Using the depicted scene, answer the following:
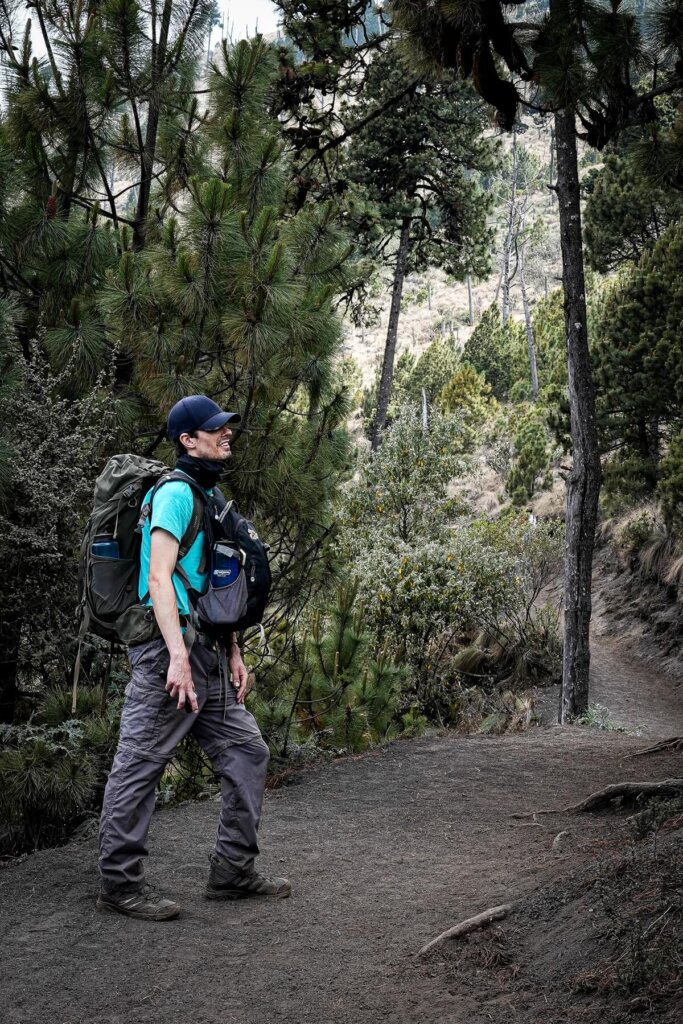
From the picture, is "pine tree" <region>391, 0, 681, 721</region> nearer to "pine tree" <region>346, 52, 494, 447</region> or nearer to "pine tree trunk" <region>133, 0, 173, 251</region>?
"pine tree trunk" <region>133, 0, 173, 251</region>

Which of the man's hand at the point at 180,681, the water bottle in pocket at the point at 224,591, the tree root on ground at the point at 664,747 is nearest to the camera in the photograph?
the man's hand at the point at 180,681

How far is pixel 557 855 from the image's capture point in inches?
169

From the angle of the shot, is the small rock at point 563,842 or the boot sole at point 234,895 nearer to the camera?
the boot sole at point 234,895

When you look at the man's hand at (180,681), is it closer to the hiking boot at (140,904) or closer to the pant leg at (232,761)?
the pant leg at (232,761)

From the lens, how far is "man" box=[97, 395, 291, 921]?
11.8ft

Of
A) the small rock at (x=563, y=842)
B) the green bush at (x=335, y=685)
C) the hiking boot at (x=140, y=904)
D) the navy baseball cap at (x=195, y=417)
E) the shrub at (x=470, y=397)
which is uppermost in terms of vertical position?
the shrub at (x=470, y=397)

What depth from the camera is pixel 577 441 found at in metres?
9.80

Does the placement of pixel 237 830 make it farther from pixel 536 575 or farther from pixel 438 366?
pixel 438 366

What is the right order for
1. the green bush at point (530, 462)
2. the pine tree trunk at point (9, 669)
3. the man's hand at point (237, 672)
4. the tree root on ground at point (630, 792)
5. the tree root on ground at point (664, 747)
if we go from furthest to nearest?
1. the green bush at point (530, 462)
2. the tree root on ground at point (664, 747)
3. the pine tree trunk at point (9, 669)
4. the tree root on ground at point (630, 792)
5. the man's hand at point (237, 672)

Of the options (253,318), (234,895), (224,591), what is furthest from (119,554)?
(253,318)

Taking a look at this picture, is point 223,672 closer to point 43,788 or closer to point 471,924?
point 471,924

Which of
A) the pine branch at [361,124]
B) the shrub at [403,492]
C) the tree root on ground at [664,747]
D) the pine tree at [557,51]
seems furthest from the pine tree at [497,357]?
the tree root on ground at [664,747]

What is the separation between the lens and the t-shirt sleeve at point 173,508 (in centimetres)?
361

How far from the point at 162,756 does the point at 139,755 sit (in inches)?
3.4
